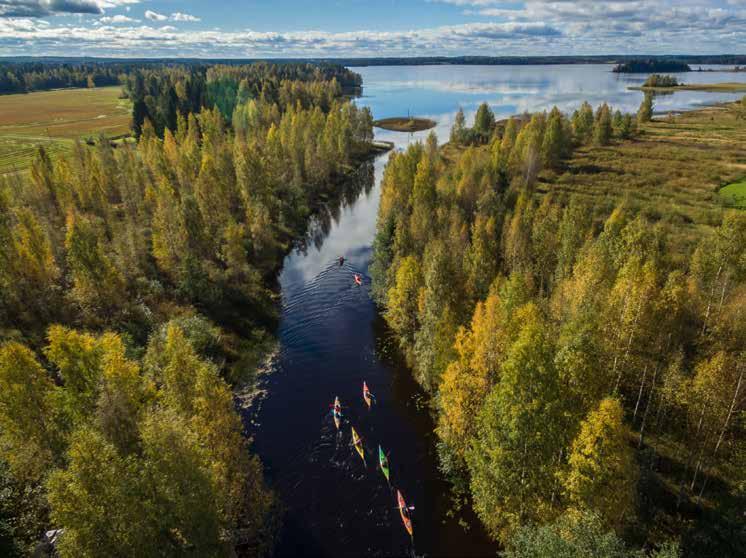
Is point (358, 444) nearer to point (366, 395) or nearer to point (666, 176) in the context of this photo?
point (366, 395)

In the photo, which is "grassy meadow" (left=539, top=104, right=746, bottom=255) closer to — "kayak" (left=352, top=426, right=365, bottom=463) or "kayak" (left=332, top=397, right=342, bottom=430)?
"kayak" (left=332, top=397, right=342, bottom=430)

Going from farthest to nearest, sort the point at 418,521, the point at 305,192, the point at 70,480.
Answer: the point at 305,192 < the point at 418,521 < the point at 70,480

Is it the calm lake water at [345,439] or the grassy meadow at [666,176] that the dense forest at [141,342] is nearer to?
the calm lake water at [345,439]

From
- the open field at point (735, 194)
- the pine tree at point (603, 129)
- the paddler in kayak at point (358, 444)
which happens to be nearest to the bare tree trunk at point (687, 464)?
the paddler in kayak at point (358, 444)

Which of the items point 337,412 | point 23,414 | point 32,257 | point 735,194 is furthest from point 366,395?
point 735,194

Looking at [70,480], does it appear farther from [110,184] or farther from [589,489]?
[110,184]

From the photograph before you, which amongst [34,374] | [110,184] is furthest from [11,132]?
[34,374]
